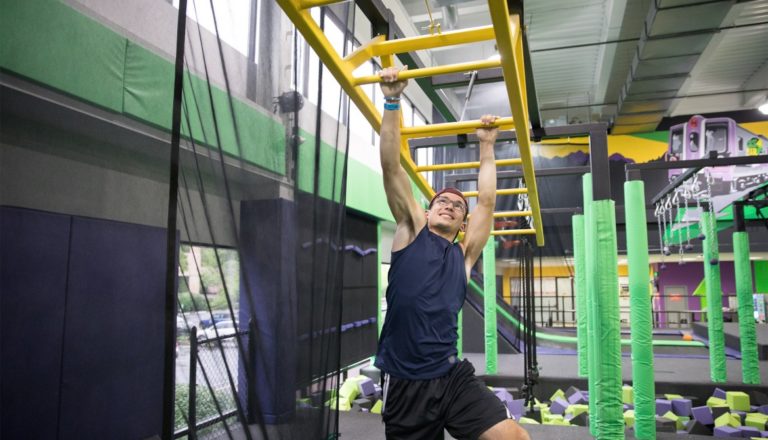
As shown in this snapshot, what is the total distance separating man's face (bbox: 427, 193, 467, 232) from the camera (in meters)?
2.13

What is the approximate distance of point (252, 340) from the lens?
5.67 feet

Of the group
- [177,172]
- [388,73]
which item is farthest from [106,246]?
[388,73]

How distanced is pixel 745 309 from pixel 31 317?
298 inches

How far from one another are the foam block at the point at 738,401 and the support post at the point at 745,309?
0.85 metres

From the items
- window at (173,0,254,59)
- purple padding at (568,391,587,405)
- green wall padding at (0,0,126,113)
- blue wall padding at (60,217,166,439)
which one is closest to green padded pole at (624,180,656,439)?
purple padding at (568,391,587,405)

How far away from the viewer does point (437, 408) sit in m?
1.90

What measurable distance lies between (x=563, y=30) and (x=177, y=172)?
355 inches

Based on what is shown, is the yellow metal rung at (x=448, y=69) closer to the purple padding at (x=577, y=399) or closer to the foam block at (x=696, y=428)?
the foam block at (x=696, y=428)

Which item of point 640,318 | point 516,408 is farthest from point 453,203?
point 516,408

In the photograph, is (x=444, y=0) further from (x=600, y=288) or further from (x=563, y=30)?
(x=563, y=30)

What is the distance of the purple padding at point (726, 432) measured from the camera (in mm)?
4797

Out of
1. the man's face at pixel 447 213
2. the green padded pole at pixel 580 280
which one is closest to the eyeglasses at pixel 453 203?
the man's face at pixel 447 213

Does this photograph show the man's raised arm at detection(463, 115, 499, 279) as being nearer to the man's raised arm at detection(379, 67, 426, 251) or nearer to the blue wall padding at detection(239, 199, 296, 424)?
the man's raised arm at detection(379, 67, 426, 251)

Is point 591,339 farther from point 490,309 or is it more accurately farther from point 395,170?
point 395,170
